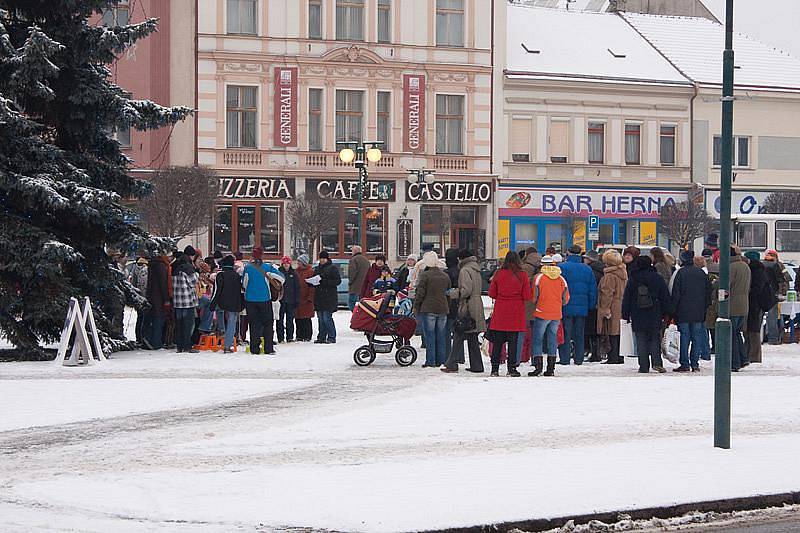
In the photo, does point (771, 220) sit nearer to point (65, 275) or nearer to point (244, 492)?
point (65, 275)

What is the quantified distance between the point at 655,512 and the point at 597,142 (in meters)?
44.8

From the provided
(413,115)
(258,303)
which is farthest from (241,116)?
(258,303)

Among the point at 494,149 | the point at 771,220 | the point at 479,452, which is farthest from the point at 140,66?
the point at 479,452

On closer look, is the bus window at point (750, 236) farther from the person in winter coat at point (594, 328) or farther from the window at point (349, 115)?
the window at point (349, 115)

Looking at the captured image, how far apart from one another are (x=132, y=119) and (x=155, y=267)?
265 centimetres

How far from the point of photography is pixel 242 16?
48.5 m

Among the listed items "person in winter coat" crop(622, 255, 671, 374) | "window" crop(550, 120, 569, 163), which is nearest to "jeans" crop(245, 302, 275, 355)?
"person in winter coat" crop(622, 255, 671, 374)

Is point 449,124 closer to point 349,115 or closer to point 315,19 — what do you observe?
point 349,115

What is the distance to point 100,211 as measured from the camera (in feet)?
71.2

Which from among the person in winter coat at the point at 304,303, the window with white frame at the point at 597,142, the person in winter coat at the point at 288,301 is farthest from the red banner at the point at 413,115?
the person in winter coat at the point at 288,301

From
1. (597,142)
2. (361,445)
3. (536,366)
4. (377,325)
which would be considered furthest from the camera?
(597,142)

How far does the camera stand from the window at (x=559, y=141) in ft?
173

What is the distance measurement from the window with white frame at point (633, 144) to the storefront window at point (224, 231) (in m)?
17.0

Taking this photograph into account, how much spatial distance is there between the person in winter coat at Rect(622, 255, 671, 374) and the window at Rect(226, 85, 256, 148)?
3059 centimetres
